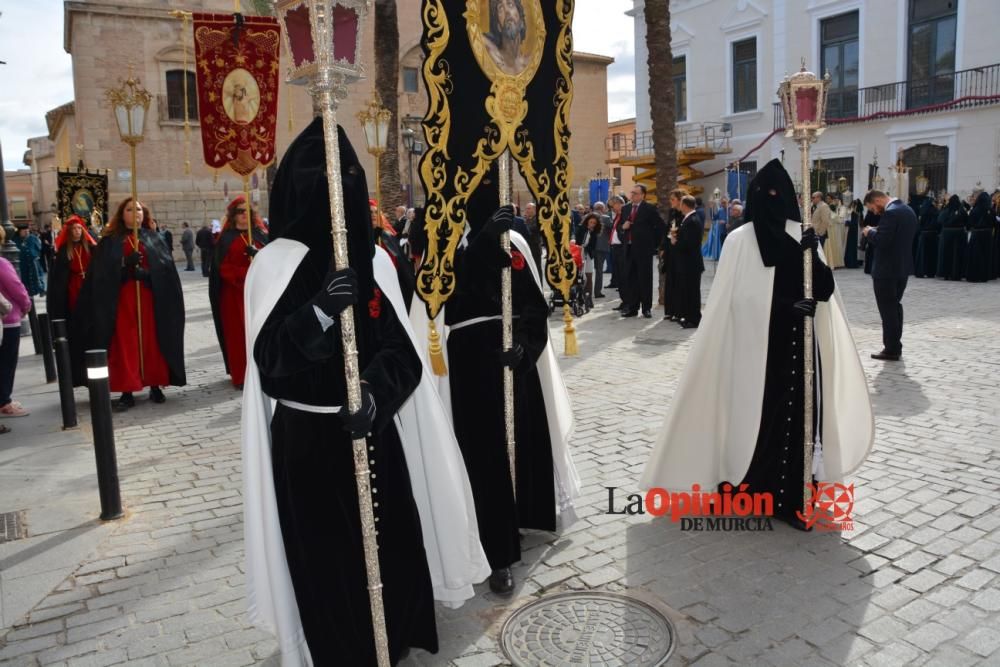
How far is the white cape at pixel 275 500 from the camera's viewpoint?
10.0 ft

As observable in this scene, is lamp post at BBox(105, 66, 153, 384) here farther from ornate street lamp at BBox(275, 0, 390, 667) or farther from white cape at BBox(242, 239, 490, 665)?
ornate street lamp at BBox(275, 0, 390, 667)

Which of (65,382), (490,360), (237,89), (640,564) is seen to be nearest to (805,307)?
(640,564)

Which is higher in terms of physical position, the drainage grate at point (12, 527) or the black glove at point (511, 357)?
the black glove at point (511, 357)

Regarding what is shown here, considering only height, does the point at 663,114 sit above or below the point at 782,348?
above

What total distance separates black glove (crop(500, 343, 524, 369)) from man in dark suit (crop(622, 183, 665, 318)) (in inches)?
357

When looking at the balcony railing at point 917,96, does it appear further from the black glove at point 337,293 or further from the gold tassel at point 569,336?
the black glove at point 337,293

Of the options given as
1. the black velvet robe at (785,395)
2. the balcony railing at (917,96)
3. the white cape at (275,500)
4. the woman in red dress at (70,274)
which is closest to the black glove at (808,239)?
the black velvet robe at (785,395)

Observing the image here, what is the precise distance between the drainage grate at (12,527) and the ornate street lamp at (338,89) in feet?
10.9

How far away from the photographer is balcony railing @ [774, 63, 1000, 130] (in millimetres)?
21656

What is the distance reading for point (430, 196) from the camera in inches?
150

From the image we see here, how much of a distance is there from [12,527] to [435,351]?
11.3 feet

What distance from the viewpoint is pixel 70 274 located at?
8.60 m

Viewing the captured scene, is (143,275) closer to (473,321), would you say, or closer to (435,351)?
(473,321)

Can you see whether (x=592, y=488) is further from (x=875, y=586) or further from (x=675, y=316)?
(x=675, y=316)
